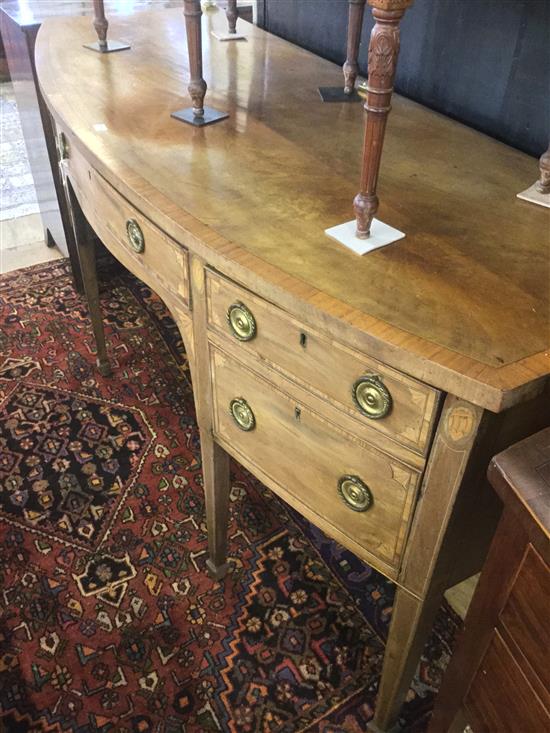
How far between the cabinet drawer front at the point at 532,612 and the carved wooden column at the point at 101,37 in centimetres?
153

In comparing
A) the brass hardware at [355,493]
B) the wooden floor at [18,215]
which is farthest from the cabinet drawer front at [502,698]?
the wooden floor at [18,215]

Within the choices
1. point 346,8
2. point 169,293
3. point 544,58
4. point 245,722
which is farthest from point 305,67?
point 245,722

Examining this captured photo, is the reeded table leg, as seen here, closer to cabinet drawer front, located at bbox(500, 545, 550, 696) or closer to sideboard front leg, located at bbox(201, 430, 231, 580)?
sideboard front leg, located at bbox(201, 430, 231, 580)

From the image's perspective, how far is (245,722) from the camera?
1278mm

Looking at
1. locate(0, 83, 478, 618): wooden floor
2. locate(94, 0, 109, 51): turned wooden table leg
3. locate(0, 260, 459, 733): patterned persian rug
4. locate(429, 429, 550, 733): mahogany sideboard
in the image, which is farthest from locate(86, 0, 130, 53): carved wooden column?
locate(429, 429, 550, 733): mahogany sideboard

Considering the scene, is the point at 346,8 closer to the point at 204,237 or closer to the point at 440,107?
the point at 440,107

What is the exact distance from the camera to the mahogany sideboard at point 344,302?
2.61ft

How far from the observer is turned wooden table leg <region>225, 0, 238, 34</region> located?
1698 mm

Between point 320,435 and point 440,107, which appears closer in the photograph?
point 320,435

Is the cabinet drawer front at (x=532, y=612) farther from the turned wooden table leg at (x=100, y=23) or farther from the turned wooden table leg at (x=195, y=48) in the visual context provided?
the turned wooden table leg at (x=100, y=23)

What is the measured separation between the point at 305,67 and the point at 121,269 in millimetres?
1270

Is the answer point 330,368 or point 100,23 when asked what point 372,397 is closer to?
point 330,368

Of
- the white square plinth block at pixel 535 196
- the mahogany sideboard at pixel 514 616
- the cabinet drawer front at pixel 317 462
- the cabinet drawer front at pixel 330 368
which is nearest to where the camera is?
the mahogany sideboard at pixel 514 616

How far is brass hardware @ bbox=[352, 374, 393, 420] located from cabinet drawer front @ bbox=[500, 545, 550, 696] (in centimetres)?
23
